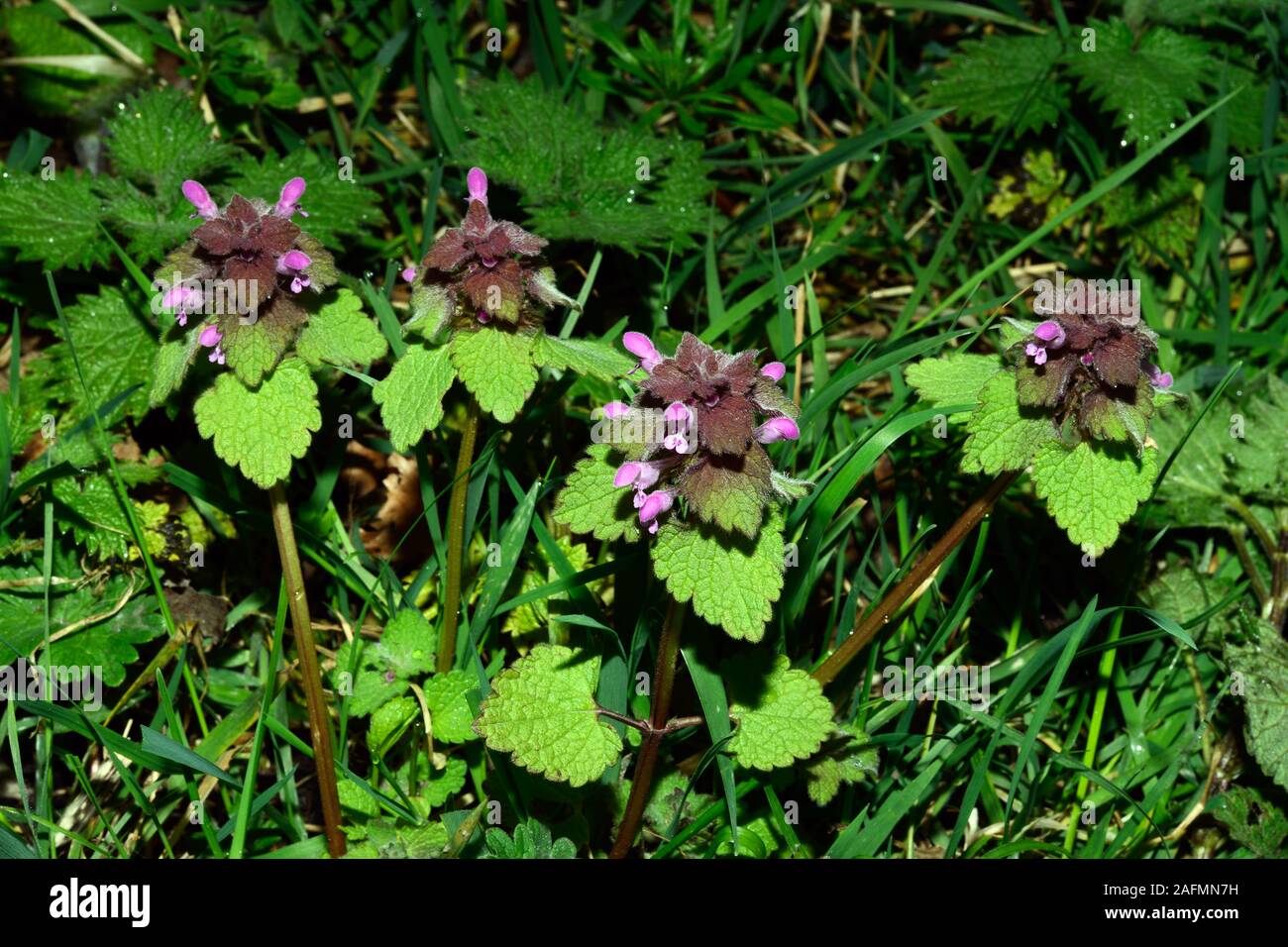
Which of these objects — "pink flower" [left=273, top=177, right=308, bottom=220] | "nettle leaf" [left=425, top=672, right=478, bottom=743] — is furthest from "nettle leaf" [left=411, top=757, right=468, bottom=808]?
"pink flower" [left=273, top=177, right=308, bottom=220]

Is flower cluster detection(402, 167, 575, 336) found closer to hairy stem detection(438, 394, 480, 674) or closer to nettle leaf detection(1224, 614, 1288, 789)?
hairy stem detection(438, 394, 480, 674)

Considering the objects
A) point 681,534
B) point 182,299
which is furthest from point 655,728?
point 182,299

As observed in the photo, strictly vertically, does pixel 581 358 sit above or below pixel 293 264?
below

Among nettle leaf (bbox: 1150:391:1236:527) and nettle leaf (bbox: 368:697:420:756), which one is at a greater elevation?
nettle leaf (bbox: 1150:391:1236:527)

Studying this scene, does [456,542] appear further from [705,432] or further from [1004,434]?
[1004,434]

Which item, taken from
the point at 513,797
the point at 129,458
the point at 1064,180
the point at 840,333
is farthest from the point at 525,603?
the point at 1064,180
